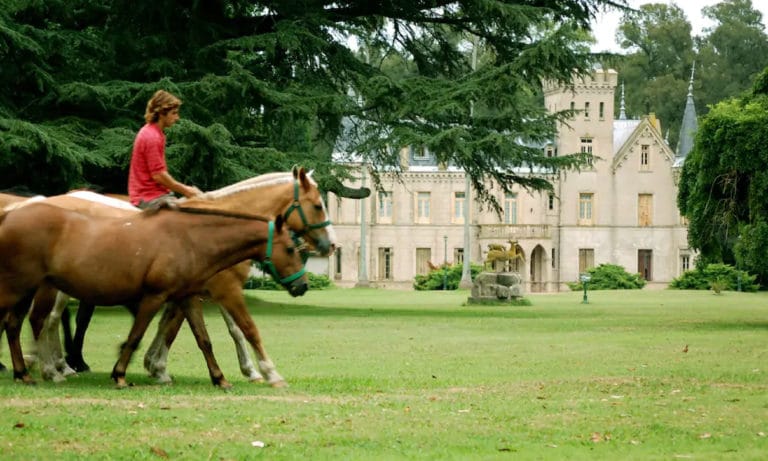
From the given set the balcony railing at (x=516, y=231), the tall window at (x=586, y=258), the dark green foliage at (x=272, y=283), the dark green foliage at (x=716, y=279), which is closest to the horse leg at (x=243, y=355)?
the dark green foliage at (x=272, y=283)

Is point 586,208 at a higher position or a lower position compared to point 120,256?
higher

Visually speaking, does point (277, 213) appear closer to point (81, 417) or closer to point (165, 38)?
point (81, 417)

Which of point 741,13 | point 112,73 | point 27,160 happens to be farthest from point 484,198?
point 741,13

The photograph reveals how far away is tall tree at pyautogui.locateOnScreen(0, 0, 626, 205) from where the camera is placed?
2509 cm

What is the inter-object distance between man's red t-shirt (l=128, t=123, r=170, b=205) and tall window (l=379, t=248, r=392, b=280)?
2408 inches

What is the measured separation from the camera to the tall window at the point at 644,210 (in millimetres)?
71812

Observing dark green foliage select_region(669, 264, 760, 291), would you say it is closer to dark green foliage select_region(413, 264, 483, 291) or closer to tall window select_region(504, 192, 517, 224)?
dark green foliage select_region(413, 264, 483, 291)

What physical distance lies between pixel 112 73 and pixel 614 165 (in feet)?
153

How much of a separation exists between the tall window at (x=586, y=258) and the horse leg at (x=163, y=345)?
61821mm

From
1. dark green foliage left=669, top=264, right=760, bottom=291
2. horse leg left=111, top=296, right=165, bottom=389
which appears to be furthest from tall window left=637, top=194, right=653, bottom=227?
horse leg left=111, top=296, right=165, bottom=389

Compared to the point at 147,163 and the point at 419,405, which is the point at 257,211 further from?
the point at 419,405

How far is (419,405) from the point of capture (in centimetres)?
934

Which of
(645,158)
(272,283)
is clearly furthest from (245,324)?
(645,158)

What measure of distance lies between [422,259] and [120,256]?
62.4 meters
